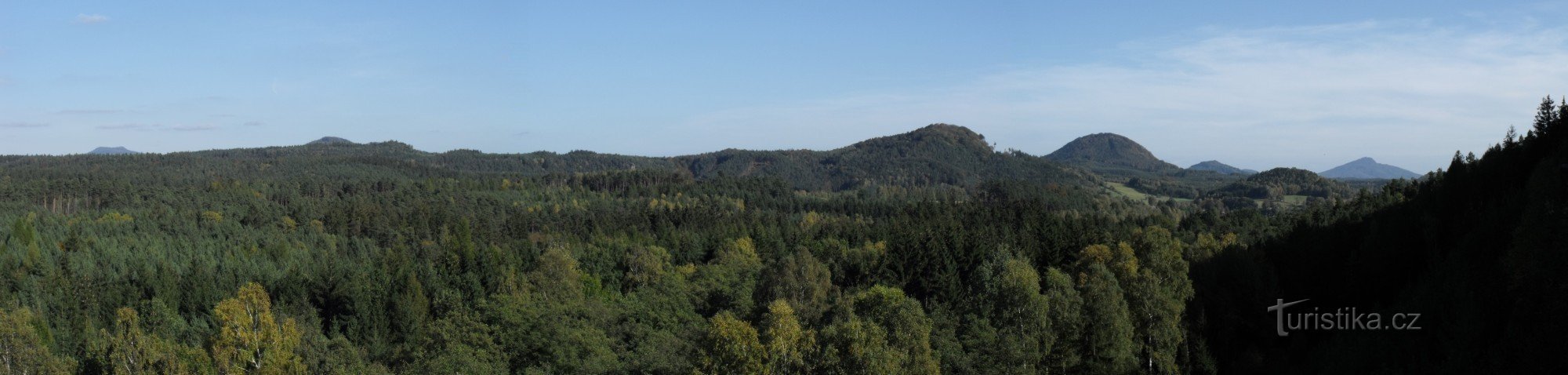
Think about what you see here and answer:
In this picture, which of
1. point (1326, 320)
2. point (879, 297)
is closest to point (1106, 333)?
point (879, 297)

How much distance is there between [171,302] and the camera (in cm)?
8850

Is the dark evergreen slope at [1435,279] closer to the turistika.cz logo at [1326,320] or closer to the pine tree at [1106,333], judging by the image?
the turistika.cz logo at [1326,320]

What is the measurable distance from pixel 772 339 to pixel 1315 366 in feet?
89.2

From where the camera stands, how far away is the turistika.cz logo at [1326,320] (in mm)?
44719

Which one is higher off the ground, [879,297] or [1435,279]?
[1435,279]

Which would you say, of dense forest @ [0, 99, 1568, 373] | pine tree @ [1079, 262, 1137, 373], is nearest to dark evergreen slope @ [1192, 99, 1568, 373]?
dense forest @ [0, 99, 1568, 373]

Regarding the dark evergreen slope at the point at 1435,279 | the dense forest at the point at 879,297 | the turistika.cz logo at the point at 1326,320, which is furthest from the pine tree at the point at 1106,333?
the turistika.cz logo at the point at 1326,320

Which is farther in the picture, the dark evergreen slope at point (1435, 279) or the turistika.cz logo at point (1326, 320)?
the turistika.cz logo at point (1326, 320)

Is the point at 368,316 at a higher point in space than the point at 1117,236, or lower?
lower

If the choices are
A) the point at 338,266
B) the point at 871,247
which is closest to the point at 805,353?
the point at 871,247

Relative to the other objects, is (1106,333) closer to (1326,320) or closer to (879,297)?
(879,297)

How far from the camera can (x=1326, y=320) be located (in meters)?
51.4

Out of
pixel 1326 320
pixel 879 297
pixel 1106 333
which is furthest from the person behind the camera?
pixel 879 297

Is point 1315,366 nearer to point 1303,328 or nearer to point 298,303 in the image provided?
point 1303,328
